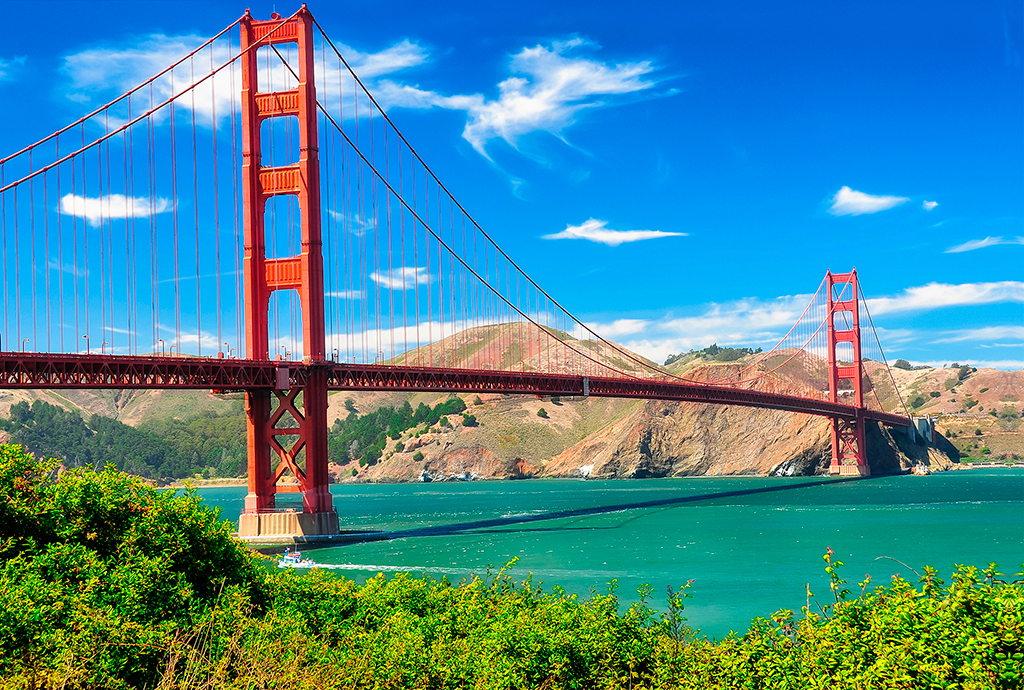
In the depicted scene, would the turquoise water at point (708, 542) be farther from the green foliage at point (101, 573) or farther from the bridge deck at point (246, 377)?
the bridge deck at point (246, 377)

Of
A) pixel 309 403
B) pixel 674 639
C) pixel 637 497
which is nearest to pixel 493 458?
pixel 637 497

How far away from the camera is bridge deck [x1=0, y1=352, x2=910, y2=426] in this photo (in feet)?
111

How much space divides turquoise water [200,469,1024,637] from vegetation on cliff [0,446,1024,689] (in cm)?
408

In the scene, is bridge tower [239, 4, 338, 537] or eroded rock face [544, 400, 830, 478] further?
eroded rock face [544, 400, 830, 478]

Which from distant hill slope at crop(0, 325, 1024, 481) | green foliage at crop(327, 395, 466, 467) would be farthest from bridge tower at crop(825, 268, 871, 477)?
green foliage at crop(327, 395, 466, 467)

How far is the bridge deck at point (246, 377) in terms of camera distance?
111 feet

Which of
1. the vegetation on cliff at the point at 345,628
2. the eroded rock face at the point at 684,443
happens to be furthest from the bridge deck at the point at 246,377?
the eroded rock face at the point at 684,443

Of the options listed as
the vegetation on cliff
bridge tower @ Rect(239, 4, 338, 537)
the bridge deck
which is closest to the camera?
the vegetation on cliff

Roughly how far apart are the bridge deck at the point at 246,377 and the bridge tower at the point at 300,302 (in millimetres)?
1231

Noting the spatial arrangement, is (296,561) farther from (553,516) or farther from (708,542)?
(553,516)

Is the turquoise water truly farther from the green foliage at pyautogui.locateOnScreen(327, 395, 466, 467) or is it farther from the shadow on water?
the green foliage at pyautogui.locateOnScreen(327, 395, 466, 467)

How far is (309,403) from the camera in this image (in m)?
42.6

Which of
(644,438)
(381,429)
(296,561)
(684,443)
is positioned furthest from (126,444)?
(296,561)

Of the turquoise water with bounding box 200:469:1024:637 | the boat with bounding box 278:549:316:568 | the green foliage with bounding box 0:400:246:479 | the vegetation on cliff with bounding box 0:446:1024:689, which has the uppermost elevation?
the green foliage with bounding box 0:400:246:479
